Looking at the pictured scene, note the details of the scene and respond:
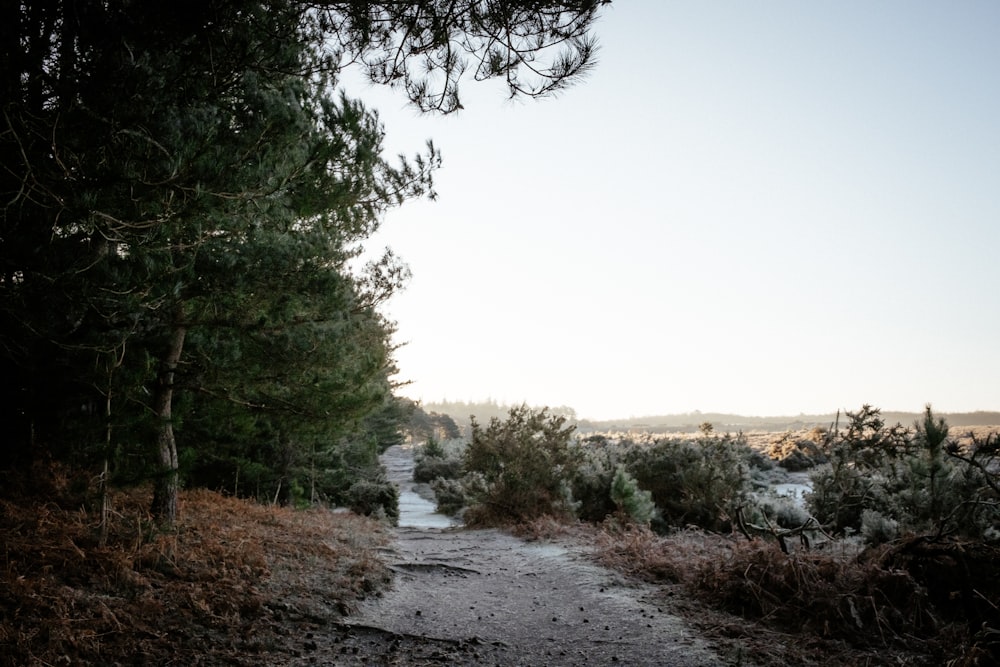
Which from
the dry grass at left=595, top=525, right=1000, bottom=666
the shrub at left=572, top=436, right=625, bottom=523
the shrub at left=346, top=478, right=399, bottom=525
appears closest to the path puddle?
the shrub at left=346, top=478, right=399, bottom=525

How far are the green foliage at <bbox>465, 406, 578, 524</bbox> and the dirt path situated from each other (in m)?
3.51

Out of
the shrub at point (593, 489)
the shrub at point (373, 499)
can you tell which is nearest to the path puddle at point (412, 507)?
the shrub at point (373, 499)

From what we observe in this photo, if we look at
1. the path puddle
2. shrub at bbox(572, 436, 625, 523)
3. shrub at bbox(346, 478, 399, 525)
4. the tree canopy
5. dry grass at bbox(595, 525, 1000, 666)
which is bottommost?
the path puddle

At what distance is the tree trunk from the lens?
238 inches

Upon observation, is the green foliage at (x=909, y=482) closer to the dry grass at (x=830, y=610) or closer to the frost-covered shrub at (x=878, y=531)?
the frost-covered shrub at (x=878, y=531)

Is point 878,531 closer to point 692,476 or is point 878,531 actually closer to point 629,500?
point 629,500

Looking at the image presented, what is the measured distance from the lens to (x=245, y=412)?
23.4 ft

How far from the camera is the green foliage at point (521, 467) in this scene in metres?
12.1

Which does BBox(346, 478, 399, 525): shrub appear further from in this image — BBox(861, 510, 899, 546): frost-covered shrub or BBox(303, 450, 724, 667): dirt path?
BBox(861, 510, 899, 546): frost-covered shrub

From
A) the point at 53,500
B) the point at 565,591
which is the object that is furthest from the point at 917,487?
the point at 53,500

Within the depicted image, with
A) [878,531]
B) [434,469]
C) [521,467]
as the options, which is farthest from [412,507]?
[878,531]

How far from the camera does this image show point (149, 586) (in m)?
4.40

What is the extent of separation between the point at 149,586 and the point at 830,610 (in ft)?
18.9

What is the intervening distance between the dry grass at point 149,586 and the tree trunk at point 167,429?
187mm
